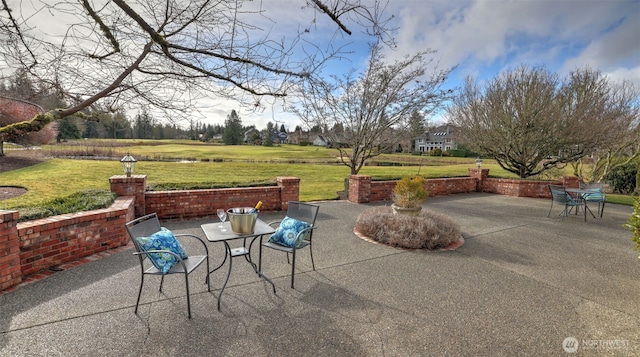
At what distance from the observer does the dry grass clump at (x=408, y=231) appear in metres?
4.63

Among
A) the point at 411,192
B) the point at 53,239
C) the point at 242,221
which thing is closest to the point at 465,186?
the point at 411,192

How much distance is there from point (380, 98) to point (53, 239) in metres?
8.21

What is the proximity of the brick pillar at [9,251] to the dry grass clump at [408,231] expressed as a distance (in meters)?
4.66

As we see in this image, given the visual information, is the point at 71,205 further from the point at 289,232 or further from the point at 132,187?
the point at 289,232

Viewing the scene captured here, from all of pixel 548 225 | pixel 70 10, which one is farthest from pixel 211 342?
pixel 548 225

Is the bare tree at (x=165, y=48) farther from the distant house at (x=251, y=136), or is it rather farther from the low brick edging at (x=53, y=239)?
the distant house at (x=251, y=136)

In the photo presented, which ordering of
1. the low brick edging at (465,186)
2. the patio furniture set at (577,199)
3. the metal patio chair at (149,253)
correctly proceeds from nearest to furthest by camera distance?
the metal patio chair at (149,253), the patio furniture set at (577,199), the low brick edging at (465,186)

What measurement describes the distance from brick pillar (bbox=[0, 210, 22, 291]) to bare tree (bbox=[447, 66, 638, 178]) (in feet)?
43.6

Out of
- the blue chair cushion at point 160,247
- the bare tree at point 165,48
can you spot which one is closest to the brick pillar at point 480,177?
the bare tree at point 165,48

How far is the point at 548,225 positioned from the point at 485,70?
7694 mm

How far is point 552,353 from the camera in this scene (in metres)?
2.21

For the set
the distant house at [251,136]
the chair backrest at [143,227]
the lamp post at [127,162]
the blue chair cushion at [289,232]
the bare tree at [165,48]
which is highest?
the distant house at [251,136]

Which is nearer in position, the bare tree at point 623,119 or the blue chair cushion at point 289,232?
the blue chair cushion at point 289,232

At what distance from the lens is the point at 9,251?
9.73ft
